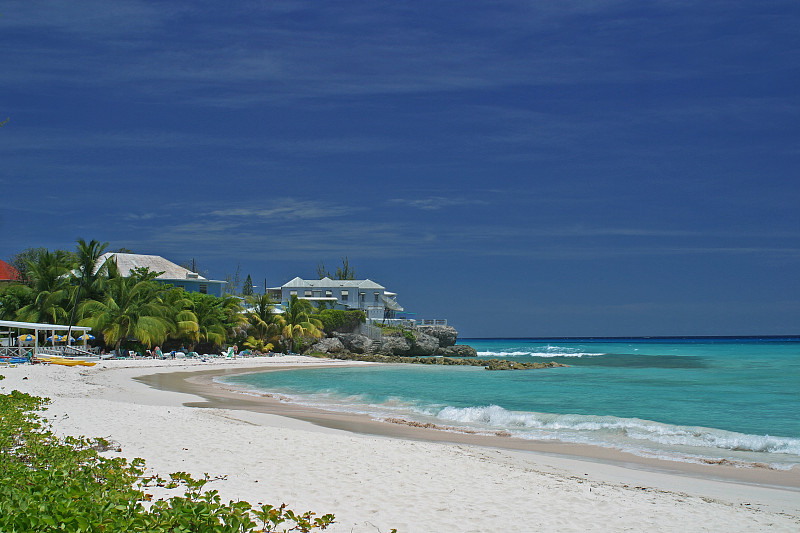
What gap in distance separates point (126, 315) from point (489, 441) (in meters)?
32.8

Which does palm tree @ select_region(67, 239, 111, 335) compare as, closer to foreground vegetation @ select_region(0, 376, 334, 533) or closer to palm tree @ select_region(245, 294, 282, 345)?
palm tree @ select_region(245, 294, 282, 345)

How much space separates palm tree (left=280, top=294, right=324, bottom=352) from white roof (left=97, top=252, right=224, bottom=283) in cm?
1210

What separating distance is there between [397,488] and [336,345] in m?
50.5

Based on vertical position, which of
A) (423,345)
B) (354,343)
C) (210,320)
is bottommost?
(423,345)

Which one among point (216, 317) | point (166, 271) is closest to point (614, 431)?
point (216, 317)

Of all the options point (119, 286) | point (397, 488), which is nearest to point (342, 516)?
point (397, 488)

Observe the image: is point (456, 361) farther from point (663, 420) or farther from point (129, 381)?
point (663, 420)

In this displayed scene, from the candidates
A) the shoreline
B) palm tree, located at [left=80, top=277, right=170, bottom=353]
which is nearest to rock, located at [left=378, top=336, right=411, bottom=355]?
palm tree, located at [left=80, top=277, right=170, bottom=353]

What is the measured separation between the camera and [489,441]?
1317cm

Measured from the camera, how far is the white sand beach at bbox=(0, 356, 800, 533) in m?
6.39

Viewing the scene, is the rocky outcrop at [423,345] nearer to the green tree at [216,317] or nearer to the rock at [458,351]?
the rock at [458,351]

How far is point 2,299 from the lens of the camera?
138 feet

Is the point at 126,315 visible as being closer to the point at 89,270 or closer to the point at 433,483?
the point at 89,270

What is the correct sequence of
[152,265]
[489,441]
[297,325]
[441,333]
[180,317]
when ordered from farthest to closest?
[441,333]
[152,265]
[297,325]
[180,317]
[489,441]
